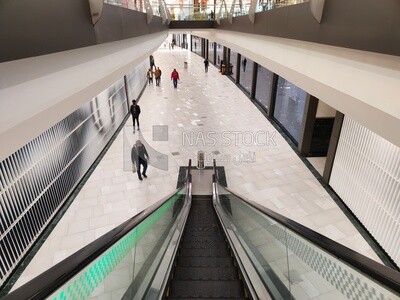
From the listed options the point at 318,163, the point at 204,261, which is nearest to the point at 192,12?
the point at 318,163

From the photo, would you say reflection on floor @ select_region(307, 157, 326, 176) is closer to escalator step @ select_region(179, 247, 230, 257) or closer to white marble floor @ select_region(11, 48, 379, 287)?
white marble floor @ select_region(11, 48, 379, 287)

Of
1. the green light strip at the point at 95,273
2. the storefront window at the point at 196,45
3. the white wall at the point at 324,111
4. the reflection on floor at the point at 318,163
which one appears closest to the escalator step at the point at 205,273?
the green light strip at the point at 95,273

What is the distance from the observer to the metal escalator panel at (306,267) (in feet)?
5.20

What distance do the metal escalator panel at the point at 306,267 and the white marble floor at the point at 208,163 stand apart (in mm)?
2791

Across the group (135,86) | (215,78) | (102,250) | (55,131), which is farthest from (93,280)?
(215,78)

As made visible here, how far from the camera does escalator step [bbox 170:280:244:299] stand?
3327 mm

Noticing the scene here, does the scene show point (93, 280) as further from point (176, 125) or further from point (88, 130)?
point (176, 125)

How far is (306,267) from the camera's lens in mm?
2500

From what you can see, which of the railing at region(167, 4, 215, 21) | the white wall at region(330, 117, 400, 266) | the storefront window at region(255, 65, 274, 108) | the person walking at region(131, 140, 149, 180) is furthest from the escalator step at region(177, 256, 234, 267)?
the railing at region(167, 4, 215, 21)

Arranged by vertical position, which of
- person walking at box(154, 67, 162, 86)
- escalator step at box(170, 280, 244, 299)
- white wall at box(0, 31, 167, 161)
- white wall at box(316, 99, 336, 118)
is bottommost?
escalator step at box(170, 280, 244, 299)

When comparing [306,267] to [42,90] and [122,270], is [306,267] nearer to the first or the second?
[122,270]

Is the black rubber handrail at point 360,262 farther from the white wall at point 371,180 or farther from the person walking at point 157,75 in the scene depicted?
the person walking at point 157,75

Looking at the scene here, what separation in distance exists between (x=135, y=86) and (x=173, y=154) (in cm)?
809

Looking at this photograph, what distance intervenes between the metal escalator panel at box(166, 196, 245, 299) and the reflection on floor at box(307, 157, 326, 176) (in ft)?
12.7
